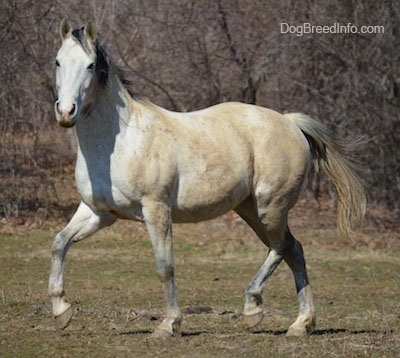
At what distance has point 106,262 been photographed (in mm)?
12508

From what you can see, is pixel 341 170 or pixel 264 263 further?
pixel 341 170

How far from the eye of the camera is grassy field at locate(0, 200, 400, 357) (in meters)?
6.69

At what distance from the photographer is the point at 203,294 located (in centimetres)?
1027

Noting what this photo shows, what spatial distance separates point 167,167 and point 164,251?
0.57 meters

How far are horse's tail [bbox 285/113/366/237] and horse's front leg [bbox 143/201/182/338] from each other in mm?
1720

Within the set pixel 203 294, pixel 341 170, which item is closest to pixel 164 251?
pixel 341 170

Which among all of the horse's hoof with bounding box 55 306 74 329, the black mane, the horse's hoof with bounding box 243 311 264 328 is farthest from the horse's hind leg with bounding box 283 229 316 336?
the black mane

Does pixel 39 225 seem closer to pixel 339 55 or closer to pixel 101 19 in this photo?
pixel 101 19

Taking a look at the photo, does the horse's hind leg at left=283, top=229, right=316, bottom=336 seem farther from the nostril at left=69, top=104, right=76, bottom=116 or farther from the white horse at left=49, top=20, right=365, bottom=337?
the nostril at left=69, top=104, right=76, bottom=116

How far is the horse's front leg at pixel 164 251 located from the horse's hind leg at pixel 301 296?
0.91m

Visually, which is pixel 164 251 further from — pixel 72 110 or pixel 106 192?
pixel 72 110

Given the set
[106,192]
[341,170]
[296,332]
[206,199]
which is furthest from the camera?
[341,170]

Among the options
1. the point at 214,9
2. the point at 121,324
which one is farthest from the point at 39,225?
the point at 121,324

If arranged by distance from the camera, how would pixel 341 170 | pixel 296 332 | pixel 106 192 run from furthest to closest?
pixel 341 170, pixel 296 332, pixel 106 192
